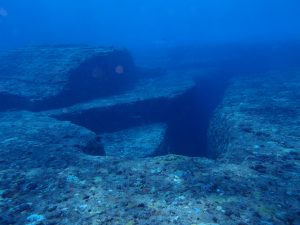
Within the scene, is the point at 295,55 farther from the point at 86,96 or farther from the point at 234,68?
the point at 86,96

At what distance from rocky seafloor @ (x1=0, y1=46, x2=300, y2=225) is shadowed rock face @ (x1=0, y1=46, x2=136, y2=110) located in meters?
1.16

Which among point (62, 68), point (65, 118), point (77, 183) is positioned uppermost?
point (62, 68)

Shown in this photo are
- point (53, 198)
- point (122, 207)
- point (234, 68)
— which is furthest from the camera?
point (234, 68)

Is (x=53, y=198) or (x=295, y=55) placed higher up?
(x=295, y=55)

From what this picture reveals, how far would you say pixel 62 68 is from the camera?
6746mm

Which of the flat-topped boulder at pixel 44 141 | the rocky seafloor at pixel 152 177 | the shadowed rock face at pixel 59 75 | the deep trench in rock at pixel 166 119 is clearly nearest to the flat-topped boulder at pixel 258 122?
the rocky seafloor at pixel 152 177

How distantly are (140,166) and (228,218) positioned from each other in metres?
1.12

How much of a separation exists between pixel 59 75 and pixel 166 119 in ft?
9.52

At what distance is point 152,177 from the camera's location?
2582 mm

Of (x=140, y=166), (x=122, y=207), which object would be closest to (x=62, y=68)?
(x=140, y=166)

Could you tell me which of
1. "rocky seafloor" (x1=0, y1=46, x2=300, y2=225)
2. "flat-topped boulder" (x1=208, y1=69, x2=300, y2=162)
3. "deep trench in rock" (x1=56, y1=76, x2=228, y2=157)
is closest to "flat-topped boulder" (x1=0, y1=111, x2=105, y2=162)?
"rocky seafloor" (x1=0, y1=46, x2=300, y2=225)

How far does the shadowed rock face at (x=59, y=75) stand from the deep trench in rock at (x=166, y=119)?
926 millimetres

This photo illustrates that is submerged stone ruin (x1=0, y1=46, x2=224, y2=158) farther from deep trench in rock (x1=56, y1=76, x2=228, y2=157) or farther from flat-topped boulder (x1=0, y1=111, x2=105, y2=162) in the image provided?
flat-topped boulder (x1=0, y1=111, x2=105, y2=162)

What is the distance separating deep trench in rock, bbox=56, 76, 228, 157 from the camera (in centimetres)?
575
